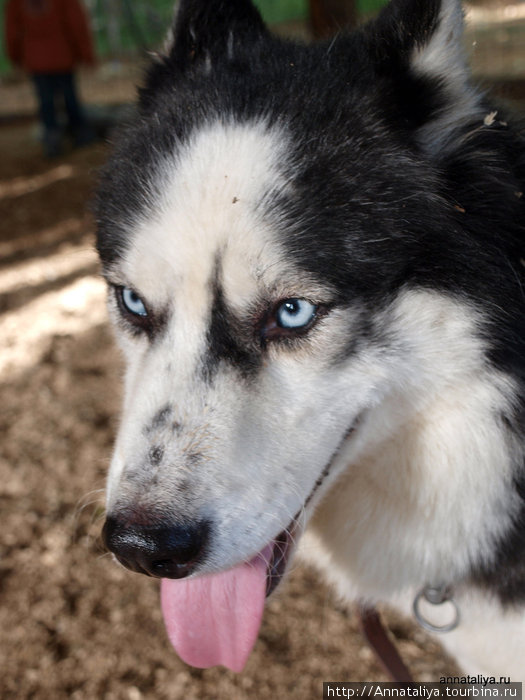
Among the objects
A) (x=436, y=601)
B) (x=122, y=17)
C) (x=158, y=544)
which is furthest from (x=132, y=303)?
(x=122, y=17)

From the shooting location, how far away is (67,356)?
410cm

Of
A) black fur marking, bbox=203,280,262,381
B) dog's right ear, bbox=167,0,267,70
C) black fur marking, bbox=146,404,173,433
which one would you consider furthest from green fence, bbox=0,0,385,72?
black fur marking, bbox=146,404,173,433

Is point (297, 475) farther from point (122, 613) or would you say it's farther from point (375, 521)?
point (122, 613)

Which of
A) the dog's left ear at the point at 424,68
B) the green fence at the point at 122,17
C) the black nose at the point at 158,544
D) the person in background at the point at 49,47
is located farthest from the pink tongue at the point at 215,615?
the green fence at the point at 122,17

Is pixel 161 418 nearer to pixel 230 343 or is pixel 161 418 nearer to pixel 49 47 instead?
pixel 230 343

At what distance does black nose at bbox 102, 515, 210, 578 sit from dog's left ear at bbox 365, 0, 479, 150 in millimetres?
1084

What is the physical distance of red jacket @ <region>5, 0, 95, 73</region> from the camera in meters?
7.79

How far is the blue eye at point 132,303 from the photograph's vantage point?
Answer: 1664mm

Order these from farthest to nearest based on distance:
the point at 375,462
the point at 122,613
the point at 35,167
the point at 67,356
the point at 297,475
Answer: the point at 35,167 → the point at 67,356 → the point at 122,613 → the point at 375,462 → the point at 297,475

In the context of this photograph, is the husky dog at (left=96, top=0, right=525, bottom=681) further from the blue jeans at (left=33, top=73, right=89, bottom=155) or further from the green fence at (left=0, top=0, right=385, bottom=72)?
the green fence at (left=0, top=0, right=385, bottom=72)

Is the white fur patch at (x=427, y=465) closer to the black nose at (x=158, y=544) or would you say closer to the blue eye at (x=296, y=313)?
the blue eye at (x=296, y=313)

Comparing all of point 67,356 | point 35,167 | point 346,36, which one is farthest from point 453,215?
point 35,167

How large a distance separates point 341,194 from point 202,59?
2.35ft

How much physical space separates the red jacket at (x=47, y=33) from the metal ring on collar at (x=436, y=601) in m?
8.00
